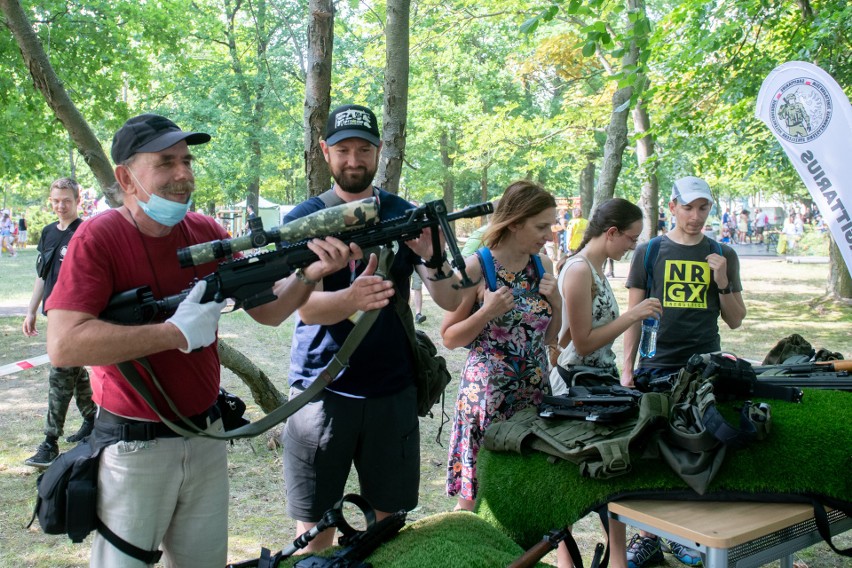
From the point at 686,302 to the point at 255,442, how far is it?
3782 mm

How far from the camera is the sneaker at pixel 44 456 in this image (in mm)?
5410

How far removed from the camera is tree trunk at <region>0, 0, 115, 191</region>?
182 inches

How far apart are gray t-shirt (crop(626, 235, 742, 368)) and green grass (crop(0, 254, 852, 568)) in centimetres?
123

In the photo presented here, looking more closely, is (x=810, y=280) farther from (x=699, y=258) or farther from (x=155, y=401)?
(x=155, y=401)

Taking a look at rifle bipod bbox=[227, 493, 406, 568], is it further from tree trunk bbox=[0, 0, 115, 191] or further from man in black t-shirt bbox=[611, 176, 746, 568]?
tree trunk bbox=[0, 0, 115, 191]

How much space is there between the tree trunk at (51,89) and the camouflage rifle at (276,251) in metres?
2.67

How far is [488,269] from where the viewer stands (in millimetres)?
3314

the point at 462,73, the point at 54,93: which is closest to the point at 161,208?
the point at 54,93

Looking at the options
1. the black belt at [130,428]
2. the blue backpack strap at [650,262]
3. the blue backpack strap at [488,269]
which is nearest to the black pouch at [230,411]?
the black belt at [130,428]

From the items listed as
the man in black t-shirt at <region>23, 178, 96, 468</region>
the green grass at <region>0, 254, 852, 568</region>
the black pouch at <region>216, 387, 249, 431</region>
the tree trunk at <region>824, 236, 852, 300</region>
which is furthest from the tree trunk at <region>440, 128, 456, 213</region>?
the black pouch at <region>216, 387, 249, 431</region>

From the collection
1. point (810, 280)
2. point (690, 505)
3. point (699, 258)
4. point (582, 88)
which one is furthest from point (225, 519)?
point (810, 280)

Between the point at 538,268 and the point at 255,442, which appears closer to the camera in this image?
the point at 538,268

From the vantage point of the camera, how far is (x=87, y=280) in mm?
2207

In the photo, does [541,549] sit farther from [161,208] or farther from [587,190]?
[587,190]
